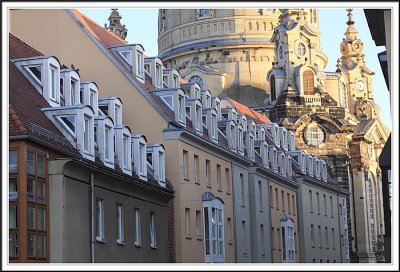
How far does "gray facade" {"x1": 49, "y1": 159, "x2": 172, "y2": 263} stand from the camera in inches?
1309

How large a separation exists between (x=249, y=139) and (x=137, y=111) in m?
14.4

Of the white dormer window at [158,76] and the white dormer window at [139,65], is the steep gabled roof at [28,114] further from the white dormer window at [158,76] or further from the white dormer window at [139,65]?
the white dormer window at [158,76]

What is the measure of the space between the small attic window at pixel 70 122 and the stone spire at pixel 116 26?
262 feet

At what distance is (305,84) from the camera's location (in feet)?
347

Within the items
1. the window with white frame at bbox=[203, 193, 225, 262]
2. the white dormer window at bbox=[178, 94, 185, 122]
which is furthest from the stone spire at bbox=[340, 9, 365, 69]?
the white dormer window at bbox=[178, 94, 185, 122]

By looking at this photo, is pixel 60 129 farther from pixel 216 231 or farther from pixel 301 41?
pixel 301 41

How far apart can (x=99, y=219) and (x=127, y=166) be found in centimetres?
388

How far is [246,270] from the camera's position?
23391mm

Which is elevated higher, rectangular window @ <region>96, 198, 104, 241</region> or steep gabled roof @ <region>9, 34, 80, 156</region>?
steep gabled roof @ <region>9, 34, 80, 156</region>

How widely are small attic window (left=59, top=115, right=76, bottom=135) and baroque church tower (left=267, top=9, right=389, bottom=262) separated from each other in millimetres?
63804

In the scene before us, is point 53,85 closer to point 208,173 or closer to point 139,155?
point 139,155

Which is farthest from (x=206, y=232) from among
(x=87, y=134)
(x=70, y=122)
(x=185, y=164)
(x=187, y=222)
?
(x=70, y=122)

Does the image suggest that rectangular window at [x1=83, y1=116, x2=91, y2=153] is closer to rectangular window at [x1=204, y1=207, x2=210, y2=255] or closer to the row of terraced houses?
the row of terraced houses

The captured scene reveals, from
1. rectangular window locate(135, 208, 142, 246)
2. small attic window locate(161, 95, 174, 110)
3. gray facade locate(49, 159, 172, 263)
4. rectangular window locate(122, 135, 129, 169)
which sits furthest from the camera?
small attic window locate(161, 95, 174, 110)
